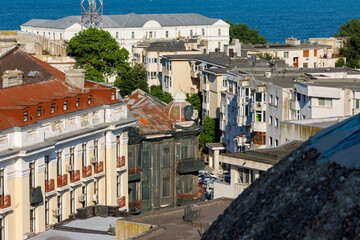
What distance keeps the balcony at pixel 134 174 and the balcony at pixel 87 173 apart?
481 cm

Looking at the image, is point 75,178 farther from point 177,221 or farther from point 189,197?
point 177,221

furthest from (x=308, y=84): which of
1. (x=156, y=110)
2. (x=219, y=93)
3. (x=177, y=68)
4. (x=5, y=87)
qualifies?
(x=177, y=68)

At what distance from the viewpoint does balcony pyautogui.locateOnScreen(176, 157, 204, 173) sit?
165ft

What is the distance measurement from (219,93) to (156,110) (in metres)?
31.4

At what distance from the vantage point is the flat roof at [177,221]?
70.9 feet

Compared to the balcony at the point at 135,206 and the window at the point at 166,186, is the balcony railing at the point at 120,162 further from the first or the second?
the window at the point at 166,186

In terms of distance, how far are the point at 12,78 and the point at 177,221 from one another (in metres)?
21.0

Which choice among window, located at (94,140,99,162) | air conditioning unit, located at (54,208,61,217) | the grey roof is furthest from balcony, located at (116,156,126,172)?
the grey roof

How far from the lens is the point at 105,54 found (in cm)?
10200

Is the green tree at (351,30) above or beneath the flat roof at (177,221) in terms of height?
above

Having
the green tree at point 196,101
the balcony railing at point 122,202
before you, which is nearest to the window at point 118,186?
the balcony railing at point 122,202

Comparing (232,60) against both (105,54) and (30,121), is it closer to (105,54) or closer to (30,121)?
(105,54)

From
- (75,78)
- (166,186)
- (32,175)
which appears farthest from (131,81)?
(32,175)

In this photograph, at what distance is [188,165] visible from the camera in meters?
50.7
